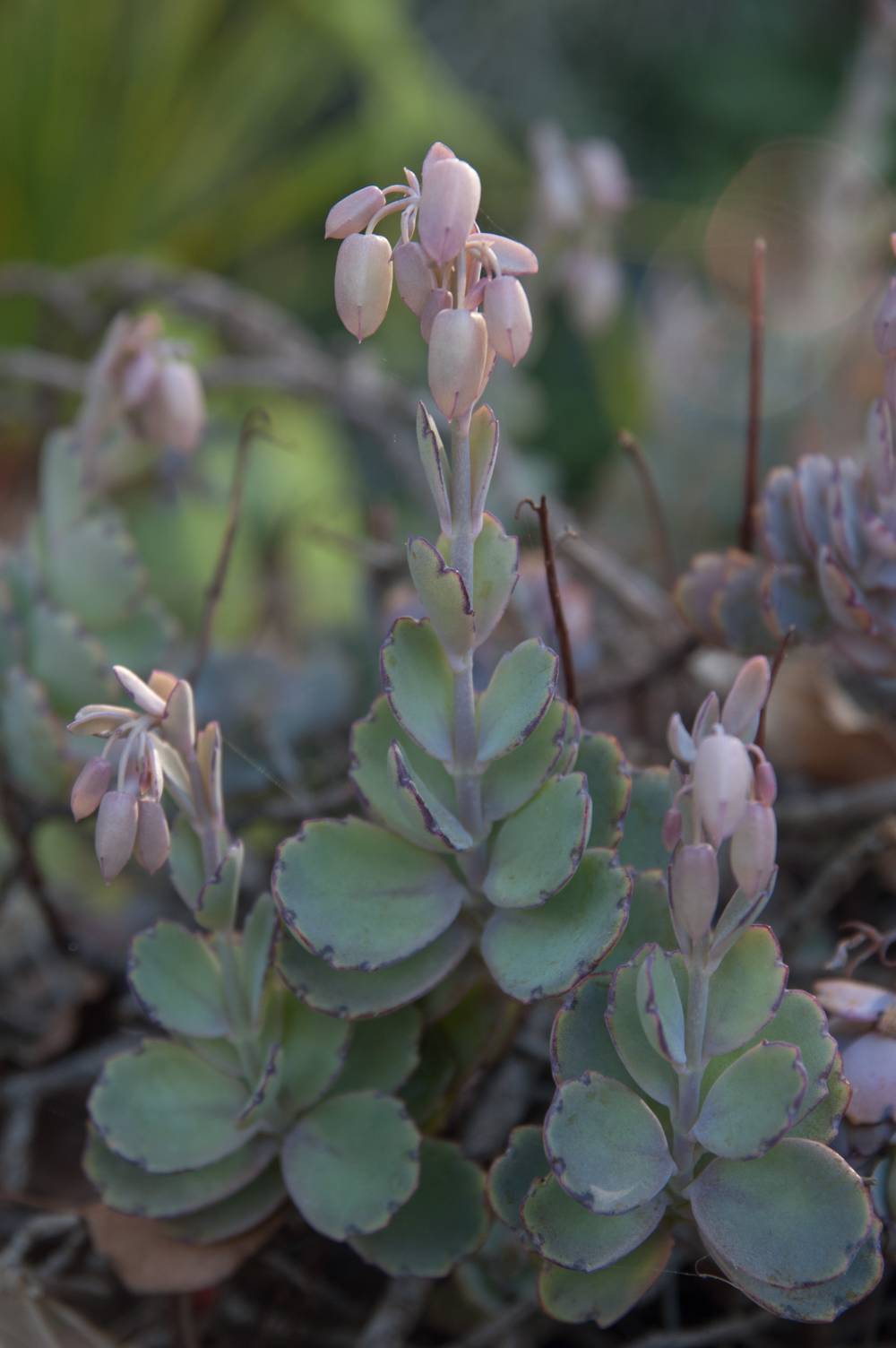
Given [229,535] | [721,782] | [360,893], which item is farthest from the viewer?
[229,535]

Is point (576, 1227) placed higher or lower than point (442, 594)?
lower

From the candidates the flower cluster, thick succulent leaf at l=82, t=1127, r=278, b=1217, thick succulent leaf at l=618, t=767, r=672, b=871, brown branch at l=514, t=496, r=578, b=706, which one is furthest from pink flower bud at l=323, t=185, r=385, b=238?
thick succulent leaf at l=82, t=1127, r=278, b=1217

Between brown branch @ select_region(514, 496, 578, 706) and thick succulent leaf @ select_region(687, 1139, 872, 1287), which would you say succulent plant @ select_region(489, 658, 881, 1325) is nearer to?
thick succulent leaf @ select_region(687, 1139, 872, 1287)

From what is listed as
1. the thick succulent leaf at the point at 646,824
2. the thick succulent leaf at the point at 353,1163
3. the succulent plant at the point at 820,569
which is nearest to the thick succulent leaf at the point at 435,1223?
Answer: the thick succulent leaf at the point at 353,1163

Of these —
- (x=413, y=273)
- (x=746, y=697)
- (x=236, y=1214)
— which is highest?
(x=413, y=273)

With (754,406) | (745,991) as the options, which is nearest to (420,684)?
(745,991)

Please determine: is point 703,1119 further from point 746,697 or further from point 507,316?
point 507,316

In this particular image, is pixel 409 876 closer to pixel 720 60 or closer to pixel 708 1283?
pixel 708 1283
